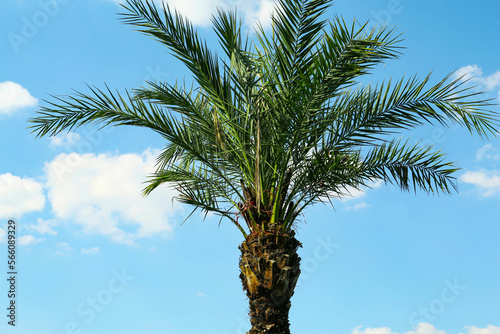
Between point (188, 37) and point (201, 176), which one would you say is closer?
point (188, 37)

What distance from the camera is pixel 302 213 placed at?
7777 millimetres

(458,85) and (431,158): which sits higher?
(458,85)

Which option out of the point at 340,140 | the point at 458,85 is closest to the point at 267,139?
the point at 340,140

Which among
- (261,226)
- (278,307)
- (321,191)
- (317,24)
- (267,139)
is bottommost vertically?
(278,307)

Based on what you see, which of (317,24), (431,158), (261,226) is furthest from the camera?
(431,158)

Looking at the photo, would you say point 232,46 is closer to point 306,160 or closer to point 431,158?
point 306,160

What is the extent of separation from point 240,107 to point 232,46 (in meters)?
1.01

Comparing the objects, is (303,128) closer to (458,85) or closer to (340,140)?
(340,140)

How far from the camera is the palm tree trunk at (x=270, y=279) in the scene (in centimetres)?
713

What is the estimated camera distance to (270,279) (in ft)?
23.3

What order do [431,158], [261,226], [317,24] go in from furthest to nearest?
[431,158], [261,226], [317,24]

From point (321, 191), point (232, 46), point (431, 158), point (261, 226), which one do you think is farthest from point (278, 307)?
point (232, 46)

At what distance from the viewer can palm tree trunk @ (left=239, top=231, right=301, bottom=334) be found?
7129mm

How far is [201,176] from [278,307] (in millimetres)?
2545
